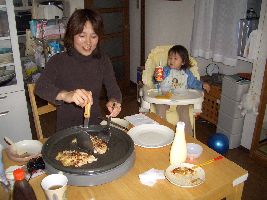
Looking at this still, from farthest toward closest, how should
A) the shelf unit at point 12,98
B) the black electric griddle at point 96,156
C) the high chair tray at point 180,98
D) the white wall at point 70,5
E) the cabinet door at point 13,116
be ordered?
the white wall at point 70,5, the cabinet door at point 13,116, the shelf unit at point 12,98, the high chair tray at point 180,98, the black electric griddle at point 96,156

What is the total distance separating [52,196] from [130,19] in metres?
4.80

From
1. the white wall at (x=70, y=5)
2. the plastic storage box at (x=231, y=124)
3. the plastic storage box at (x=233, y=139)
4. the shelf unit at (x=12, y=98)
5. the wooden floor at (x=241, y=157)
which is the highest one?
the white wall at (x=70, y=5)

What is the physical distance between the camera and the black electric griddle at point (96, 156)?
144 centimetres

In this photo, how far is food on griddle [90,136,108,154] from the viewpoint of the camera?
165cm

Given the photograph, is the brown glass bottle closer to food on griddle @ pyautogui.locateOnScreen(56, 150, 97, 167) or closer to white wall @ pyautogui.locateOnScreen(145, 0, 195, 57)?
food on griddle @ pyautogui.locateOnScreen(56, 150, 97, 167)

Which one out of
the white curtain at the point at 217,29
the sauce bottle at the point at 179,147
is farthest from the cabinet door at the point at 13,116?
the white curtain at the point at 217,29

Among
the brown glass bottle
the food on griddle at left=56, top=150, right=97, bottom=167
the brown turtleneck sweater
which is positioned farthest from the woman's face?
the brown glass bottle

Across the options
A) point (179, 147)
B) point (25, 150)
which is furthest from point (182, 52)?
point (25, 150)

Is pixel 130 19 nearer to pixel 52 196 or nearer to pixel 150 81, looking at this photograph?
pixel 150 81

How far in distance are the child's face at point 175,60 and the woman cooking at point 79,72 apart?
4.28 ft

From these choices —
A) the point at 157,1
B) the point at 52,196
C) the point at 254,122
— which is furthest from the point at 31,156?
the point at 157,1

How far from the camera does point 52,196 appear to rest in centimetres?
132

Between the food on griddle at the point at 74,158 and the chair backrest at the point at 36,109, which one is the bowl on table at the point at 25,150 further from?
the chair backrest at the point at 36,109

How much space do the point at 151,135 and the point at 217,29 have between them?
2629 mm
